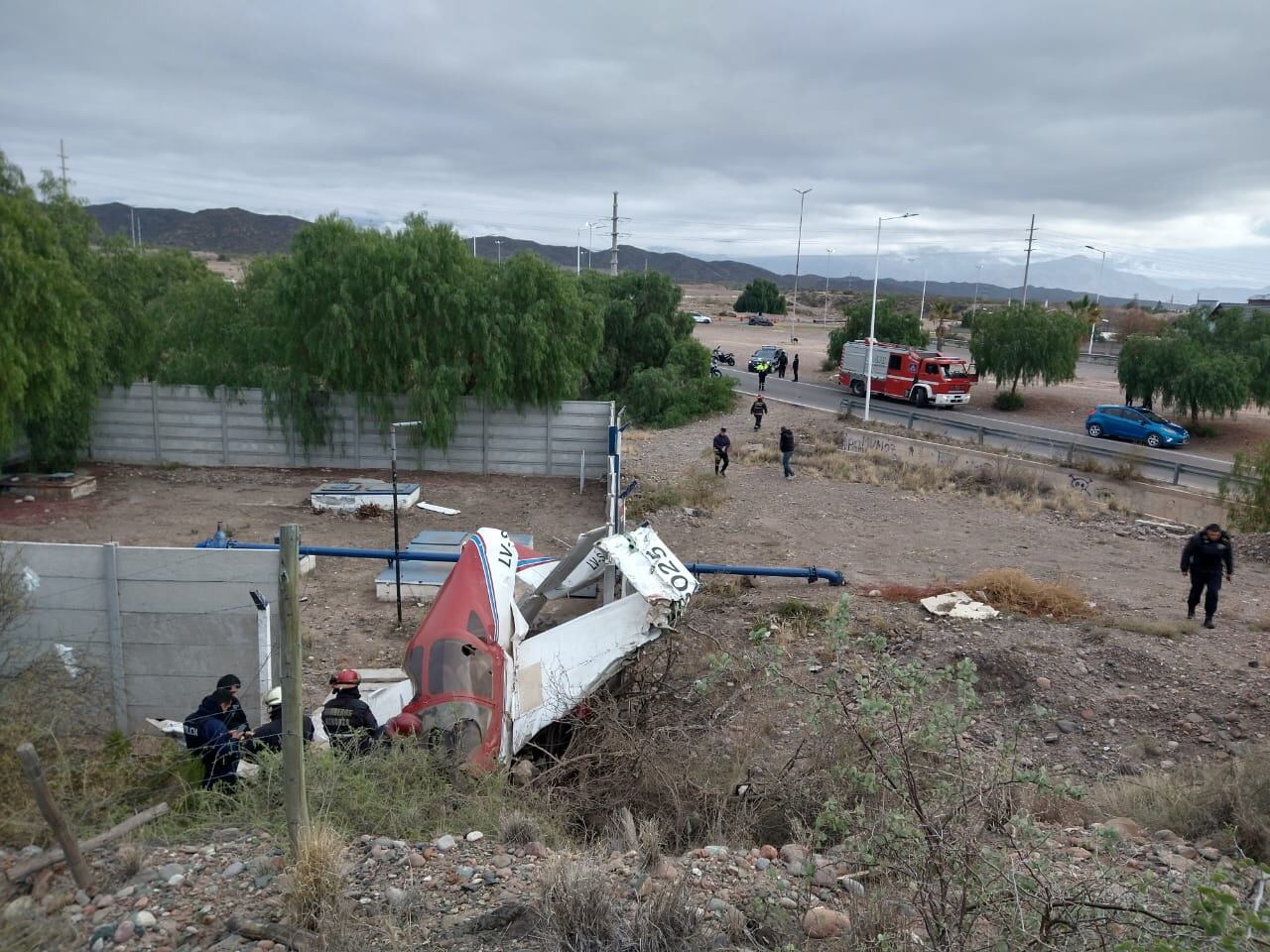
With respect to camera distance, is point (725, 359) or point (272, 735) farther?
point (725, 359)

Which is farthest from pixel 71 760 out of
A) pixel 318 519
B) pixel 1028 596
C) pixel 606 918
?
pixel 318 519

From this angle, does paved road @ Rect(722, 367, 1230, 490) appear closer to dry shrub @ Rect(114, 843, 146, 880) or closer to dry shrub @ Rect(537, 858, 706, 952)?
dry shrub @ Rect(537, 858, 706, 952)

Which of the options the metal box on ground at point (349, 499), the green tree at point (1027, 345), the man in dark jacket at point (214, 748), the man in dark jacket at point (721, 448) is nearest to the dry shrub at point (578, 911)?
the man in dark jacket at point (214, 748)

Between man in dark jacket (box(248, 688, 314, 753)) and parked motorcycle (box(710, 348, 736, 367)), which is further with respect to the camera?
parked motorcycle (box(710, 348, 736, 367))

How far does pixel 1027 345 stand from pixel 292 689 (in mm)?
41258

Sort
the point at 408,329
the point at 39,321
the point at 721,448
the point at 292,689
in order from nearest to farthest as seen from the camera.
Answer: the point at 292,689
the point at 39,321
the point at 721,448
the point at 408,329

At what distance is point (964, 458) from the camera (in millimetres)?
25938

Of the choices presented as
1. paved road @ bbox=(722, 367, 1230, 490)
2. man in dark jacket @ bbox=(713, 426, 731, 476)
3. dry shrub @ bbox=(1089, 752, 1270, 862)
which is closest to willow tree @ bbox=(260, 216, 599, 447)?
man in dark jacket @ bbox=(713, 426, 731, 476)

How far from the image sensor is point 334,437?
922 inches

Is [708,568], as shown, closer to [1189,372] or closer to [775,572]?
[775,572]

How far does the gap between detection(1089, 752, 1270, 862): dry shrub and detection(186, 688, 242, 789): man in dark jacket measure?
20.9 feet

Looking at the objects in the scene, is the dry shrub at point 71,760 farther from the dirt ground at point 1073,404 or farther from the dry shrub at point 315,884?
the dirt ground at point 1073,404

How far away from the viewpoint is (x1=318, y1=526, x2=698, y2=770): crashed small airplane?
7152 millimetres

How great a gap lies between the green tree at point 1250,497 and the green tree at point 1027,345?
2111cm
